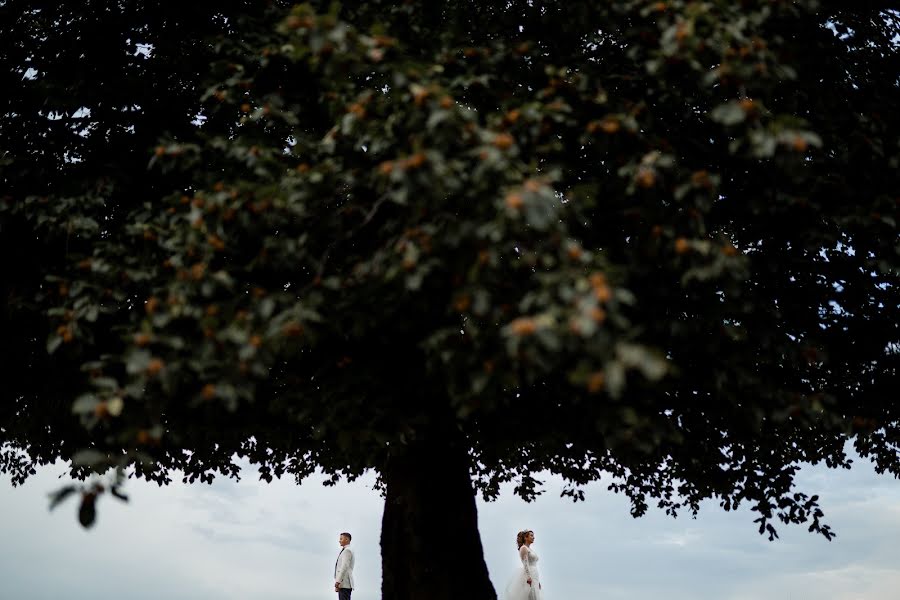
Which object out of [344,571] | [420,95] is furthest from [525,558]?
[420,95]

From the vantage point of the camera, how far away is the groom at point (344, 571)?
14.7m

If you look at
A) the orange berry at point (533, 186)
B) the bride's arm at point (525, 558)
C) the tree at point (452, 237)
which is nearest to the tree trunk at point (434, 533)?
the tree at point (452, 237)

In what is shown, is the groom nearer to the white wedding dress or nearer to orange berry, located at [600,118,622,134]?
the white wedding dress

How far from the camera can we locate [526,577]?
47.8ft

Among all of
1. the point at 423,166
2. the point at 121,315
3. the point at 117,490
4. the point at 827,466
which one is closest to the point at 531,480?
the point at 827,466

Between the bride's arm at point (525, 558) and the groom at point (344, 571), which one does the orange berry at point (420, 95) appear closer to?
the bride's arm at point (525, 558)

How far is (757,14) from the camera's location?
220 inches

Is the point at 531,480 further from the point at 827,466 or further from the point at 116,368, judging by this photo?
the point at 116,368

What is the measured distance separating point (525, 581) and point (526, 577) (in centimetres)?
8

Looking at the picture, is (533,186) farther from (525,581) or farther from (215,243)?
(525,581)

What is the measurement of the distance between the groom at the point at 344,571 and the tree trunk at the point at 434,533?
220 inches

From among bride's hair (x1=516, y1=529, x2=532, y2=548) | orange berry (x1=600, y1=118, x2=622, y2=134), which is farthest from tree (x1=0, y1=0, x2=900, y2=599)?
bride's hair (x1=516, y1=529, x2=532, y2=548)

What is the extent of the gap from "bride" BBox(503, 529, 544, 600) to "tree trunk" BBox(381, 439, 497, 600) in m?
5.52

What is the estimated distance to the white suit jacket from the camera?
48.5ft
